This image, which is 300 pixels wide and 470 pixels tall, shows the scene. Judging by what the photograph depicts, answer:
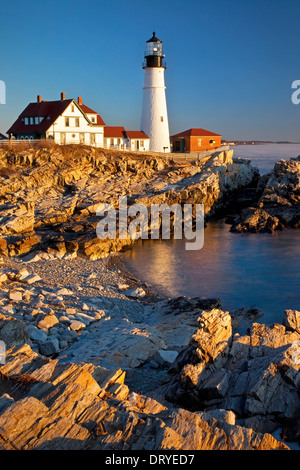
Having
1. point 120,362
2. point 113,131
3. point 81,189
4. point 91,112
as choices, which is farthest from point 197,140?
point 120,362

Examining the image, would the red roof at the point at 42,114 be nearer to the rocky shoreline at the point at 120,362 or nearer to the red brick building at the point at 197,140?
the red brick building at the point at 197,140

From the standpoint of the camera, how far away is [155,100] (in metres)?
40.7

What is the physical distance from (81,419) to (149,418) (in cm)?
83

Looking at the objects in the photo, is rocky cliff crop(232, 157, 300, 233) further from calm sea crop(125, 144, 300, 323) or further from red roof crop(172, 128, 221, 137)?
red roof crop(172, 128, 221, 137)

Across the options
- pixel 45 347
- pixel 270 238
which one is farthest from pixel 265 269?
pixel 45 347

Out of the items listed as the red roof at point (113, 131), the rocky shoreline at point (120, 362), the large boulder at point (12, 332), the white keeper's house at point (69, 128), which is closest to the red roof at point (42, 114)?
the white keeper's house at point (69, 128)

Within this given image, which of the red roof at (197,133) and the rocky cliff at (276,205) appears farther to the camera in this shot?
the red roof at (197,133)

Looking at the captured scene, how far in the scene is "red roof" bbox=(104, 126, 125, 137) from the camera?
41.2 metres

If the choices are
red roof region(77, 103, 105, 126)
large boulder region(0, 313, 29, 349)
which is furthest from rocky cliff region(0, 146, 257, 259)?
large boulder region(0, 313, 29, 349)

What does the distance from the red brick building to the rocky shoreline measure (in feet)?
83.3

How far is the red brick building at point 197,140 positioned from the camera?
4404 cm

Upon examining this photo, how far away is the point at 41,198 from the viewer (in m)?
28.0

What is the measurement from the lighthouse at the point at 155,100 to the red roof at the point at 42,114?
4.84 metres

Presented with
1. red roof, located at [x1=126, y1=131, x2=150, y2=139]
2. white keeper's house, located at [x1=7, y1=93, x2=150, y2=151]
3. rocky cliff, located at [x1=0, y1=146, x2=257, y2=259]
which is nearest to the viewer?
rocky cliff, located at [x1=0, y1=146, x2=257, y2=259]
